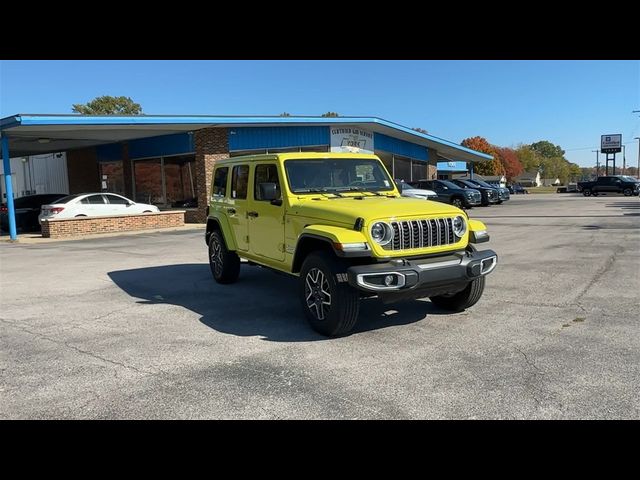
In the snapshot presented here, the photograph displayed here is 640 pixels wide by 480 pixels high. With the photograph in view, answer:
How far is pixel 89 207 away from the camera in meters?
19.0

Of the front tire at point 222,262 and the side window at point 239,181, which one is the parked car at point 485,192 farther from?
the side window at point 239,181

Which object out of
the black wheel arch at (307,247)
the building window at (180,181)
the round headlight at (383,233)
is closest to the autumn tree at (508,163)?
the building window at (180,181)

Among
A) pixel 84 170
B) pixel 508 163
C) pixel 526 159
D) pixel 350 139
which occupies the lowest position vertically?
pixel 84 170

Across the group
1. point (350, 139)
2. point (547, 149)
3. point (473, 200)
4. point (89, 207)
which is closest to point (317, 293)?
point (89, 207)

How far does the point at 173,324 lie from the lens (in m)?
6.09

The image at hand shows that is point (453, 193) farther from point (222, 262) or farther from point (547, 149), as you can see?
point (547, 149)

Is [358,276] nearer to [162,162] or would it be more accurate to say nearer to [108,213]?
[108,213]

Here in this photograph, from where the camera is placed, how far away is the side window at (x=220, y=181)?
8.16m

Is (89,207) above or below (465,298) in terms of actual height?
above

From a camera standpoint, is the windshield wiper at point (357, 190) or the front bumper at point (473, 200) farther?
the front bumper at point (473, 200)

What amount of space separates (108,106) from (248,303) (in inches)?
2617

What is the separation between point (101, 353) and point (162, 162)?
20.0m

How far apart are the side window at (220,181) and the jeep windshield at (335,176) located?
1877 mm

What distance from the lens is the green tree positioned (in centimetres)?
6481
